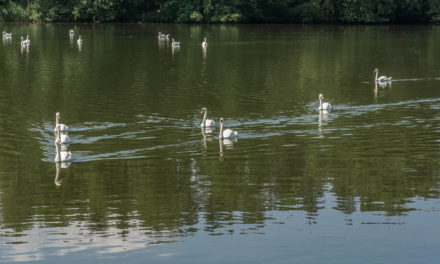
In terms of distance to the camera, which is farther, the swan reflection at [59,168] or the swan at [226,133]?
the swan at [226,133]

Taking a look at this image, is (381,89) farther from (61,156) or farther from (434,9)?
(434,9)

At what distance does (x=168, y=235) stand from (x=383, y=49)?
5527cm

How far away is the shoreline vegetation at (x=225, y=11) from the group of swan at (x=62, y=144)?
7650 centimetres

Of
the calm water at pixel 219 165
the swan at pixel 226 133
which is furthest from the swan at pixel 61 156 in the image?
the swan at pixel 226 133

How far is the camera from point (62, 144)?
28328 millimetres

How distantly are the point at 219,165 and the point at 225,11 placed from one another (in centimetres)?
8304

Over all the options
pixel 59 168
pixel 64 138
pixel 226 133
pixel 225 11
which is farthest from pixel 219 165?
pixel 225 11

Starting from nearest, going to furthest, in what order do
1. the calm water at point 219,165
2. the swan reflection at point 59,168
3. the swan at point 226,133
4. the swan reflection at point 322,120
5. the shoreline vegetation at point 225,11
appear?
the calm water at point 219,165
the swan reflection at point 59,168
the swan at point 226,133
the swan reflection at point 322,120
the shoreline vegetation at point 225,11

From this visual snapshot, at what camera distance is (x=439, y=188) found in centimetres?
2259

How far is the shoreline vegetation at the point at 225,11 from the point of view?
10431 centimetres

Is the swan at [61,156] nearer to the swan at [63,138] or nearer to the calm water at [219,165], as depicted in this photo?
the calm water at [219,165]

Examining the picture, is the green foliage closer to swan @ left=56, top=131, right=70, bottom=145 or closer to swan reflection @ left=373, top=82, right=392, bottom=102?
swan reflection @ left=373, top=82, right=392, bottom=102

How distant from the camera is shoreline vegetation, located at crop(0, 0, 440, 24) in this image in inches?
4107

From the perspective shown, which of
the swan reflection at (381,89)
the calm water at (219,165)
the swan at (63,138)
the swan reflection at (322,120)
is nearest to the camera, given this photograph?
the calm water at (219,165)
